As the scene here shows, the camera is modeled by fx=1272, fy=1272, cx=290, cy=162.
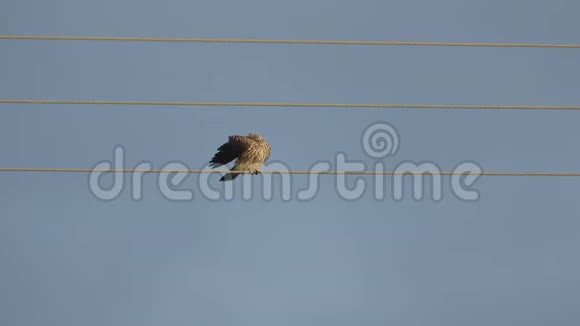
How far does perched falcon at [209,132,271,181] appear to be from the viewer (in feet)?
53.6

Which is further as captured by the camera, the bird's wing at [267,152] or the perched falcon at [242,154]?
the bird's wing at [267,152]

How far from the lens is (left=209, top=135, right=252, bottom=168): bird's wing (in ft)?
53.3

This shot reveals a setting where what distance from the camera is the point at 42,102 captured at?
12.7 m

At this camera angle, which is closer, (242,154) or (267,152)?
(242,154)

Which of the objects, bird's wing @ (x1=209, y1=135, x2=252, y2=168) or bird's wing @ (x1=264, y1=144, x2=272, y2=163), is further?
bird's wing @ (x1=264, y1=144, x2=272, y2=163)

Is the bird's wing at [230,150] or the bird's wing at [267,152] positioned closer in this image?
the bird's wing at [230,150]

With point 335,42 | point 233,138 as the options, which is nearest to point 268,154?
point 233,138

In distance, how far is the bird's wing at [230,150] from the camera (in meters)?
16.2

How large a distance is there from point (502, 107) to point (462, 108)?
0.40m

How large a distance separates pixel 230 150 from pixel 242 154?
8.0 inches

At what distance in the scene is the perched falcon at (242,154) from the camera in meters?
16.3

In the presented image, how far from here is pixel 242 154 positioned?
654 inches

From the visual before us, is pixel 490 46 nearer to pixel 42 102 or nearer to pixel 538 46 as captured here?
pixel 538 46

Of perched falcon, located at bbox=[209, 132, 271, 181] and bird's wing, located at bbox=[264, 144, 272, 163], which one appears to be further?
bird's wing, located at bbox=[264, 144, 272, 163]
